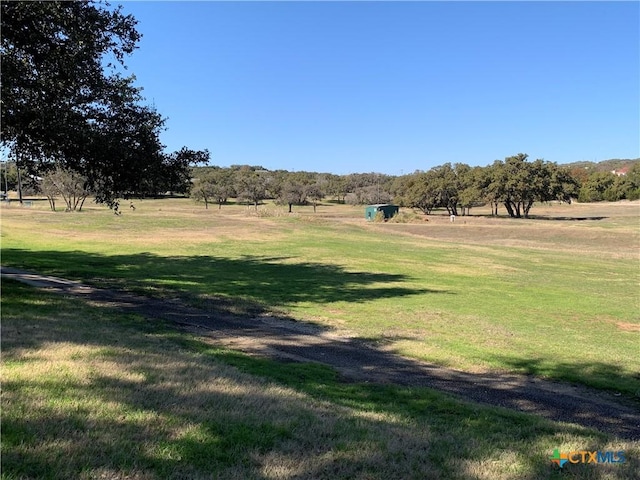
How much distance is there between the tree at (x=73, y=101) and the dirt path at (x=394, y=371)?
182 inches

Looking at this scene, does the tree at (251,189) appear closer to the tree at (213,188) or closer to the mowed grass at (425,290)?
the tree at (213,188)

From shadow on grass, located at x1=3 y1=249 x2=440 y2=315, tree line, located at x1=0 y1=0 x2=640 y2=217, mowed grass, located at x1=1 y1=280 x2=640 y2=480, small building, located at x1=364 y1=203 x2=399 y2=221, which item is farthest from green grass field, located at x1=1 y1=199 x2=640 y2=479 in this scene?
small building, located at x1=364 y1=203 x2=399 y2=221

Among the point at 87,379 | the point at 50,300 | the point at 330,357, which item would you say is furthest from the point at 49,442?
the point at 50,300

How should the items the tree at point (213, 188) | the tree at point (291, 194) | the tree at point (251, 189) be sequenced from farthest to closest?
the tree at point (251, 189) < the tree at point (213, 188) < the tree at point (291, 194)

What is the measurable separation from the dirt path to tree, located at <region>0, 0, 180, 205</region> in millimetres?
4622

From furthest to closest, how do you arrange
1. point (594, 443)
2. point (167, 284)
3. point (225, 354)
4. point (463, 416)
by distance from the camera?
1. point (167, 284)
2. point (225, 354)
3. point (463, 416)
4. point (594, 443)

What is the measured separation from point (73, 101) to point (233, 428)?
13.7m

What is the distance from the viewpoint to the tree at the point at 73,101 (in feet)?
39.9

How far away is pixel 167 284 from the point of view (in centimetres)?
1984

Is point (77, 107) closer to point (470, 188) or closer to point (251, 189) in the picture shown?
point (470, 188)

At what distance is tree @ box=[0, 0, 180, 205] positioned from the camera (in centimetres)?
1217

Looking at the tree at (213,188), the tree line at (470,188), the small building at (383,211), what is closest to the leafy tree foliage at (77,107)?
the small building at (383,211)

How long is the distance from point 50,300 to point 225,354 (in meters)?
6.84

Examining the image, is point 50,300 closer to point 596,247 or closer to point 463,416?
point 463,416
